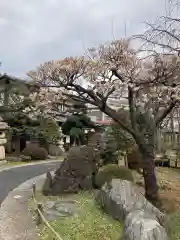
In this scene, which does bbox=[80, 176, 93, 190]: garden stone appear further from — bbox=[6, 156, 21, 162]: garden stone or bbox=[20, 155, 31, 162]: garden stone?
bbox=[20, 155, 31, 162]: garden stone

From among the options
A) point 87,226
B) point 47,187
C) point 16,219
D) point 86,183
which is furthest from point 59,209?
point 86,183

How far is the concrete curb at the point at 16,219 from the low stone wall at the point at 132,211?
83.9 inches

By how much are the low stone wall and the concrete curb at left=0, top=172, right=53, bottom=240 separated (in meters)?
2.13

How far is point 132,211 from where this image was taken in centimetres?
789

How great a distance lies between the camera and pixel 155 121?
39.8 feet

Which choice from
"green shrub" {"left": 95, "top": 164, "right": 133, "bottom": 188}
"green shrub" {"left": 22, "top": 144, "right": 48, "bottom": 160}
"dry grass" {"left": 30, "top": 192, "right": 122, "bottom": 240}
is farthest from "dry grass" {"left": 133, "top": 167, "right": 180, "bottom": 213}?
"green shrub" {"left": 22, "top": 144, "right": 48, "bottom": 160}

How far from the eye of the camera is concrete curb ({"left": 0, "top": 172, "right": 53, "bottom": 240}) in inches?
319

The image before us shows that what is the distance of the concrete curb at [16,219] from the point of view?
8.10 meters

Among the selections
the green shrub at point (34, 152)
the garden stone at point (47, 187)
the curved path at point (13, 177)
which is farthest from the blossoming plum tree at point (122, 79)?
the green shrub at point (34, 152)

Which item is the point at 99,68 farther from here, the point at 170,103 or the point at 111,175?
the point at 111,175

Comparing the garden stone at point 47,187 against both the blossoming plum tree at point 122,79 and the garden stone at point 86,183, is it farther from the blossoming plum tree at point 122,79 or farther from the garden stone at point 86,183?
the blossoming plum tree at point 122,79

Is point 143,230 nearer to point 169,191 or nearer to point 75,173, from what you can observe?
point 75,173

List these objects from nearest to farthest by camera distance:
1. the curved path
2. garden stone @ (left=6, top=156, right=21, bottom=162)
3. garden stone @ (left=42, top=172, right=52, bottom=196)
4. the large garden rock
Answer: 1. garden stone @ (left=42, top=172, right=52, bottom=196)
2. the large garden rock
3. the curved path
4. garden stone @ (left=6, top=156, right=21, bottom=162)

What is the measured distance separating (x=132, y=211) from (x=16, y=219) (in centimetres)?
328
